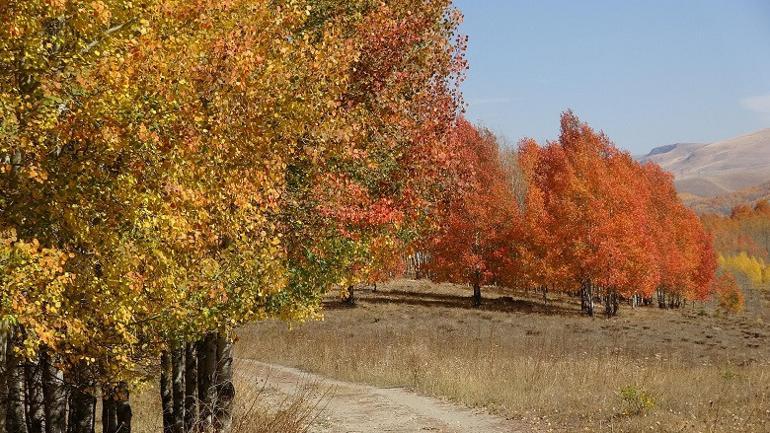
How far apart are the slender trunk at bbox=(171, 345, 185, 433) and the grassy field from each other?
6430 mm

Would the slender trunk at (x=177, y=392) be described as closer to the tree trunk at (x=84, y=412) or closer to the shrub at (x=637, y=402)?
the tree trunk at (x=84, y=412)

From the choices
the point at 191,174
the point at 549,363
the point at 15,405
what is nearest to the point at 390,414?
the point at 549,363

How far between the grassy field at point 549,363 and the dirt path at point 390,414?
1.82 feet

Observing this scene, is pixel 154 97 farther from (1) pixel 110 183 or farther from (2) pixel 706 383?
(2) pixel 706 383

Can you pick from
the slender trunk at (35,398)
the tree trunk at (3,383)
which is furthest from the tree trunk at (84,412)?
the tree trunk at (3,383)

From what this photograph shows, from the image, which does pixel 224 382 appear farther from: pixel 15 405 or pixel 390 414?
pixel 390 414

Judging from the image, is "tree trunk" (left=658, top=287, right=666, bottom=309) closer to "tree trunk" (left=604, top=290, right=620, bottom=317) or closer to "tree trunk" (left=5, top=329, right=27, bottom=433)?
"tree trunk" (left=604, top=290, right=620, bottom=317)

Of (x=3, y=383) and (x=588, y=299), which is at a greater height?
(x=3, y=383)

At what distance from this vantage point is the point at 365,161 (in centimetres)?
1268

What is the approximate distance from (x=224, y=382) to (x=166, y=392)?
3374mm

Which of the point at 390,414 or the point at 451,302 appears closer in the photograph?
the point at 390,414

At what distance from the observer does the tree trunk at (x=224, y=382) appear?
1270 cm

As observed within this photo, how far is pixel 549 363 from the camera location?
67.3 ft

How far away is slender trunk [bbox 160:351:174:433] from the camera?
14305 millimetres
